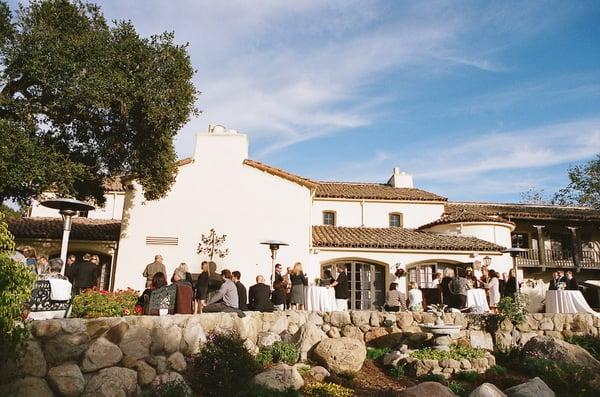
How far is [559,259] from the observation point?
29609 mm

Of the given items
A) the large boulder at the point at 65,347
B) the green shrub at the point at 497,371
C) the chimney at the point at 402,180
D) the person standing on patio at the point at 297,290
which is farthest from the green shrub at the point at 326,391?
the chimney at the point at 402,180

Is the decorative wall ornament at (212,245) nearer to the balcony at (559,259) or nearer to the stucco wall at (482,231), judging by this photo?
the stucco wall at (482,231)

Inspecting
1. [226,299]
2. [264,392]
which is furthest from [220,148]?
[264,392]

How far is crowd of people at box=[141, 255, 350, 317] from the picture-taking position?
10.8m

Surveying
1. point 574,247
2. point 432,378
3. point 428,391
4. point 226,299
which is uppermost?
point 574,247

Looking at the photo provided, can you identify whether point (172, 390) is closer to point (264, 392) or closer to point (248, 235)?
point (264, 392)

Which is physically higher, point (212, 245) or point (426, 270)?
point (212, 245)

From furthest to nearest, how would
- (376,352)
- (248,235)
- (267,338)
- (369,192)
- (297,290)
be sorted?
(369,192)
(248,235)
(297,290)
(376,352)
(267,338)

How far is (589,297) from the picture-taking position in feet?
74.4

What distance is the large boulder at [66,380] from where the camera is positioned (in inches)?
263

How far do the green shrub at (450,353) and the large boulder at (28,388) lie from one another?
8.32 m

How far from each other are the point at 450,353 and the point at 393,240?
9388mm

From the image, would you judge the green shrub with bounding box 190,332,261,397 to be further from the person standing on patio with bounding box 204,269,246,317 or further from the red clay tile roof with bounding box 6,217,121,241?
the red clay tile roof with bounding box 6,217,121,241

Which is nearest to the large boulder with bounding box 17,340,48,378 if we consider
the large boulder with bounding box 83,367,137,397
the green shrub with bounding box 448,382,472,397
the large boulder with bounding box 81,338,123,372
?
the large boulder with bounding box 81,338,123,372
